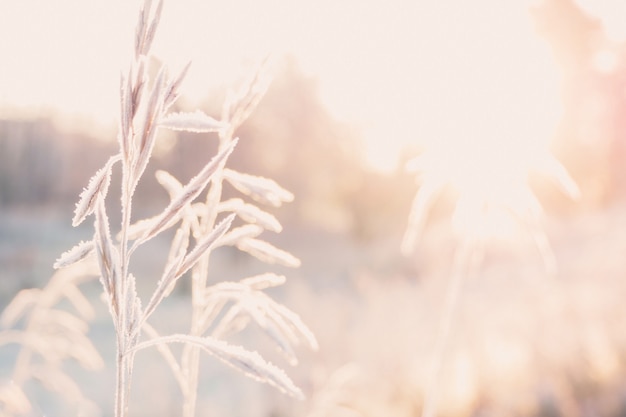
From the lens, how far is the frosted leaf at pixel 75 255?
83cm

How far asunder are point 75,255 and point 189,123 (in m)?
0.18

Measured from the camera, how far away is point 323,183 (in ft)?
83.0

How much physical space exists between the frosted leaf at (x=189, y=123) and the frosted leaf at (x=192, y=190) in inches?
2.3

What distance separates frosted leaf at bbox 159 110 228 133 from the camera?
82 centimetres

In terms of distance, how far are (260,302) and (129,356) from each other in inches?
11.0

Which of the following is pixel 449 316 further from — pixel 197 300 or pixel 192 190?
pixel 192 190

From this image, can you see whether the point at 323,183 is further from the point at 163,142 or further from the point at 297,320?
the point at 297,320

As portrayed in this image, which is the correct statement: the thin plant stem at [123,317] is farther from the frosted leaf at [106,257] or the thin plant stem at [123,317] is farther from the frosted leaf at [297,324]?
the frosted leaf at [297,324]

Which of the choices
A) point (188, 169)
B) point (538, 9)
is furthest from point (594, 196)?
point (188, 169)

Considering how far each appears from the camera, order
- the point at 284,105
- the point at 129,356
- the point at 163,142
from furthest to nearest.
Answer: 1. the point at 284,105
2. the point at 163,142
3. the point at 129,356

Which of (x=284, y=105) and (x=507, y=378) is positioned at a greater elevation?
(x=284, y=105)

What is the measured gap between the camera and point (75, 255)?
854 mm

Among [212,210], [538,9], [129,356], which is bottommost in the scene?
[129,356]

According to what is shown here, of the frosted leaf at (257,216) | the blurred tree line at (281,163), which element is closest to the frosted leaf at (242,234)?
the frosted leaf at (257,216)
